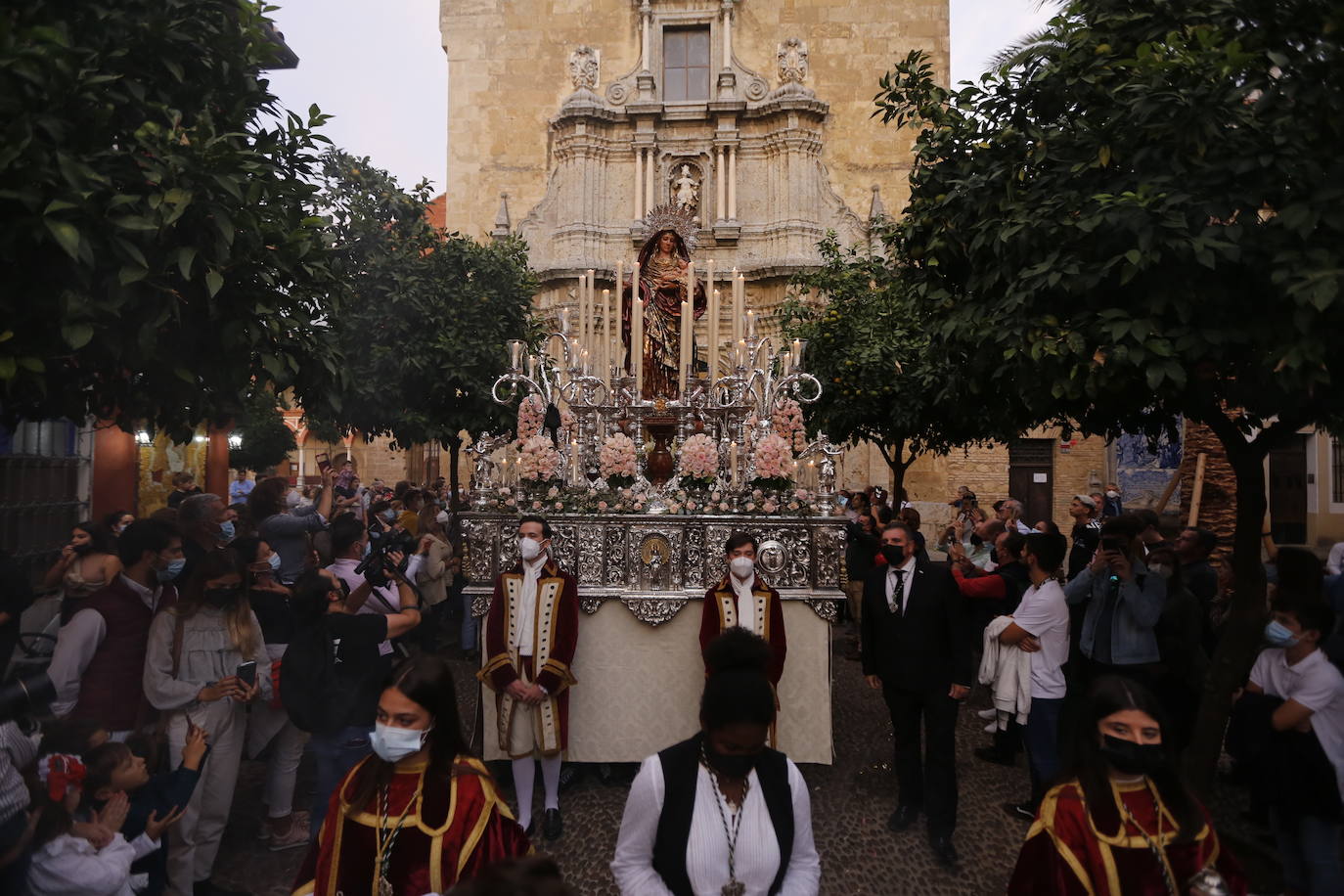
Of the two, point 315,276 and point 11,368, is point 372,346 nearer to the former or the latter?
point 315,276

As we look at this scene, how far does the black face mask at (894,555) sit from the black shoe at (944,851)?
1660mm

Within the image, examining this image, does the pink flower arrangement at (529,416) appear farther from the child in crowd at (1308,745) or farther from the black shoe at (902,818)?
the child in crowd at (1308,745)

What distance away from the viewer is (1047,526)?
8.11m

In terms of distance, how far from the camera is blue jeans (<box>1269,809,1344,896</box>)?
3.49 metres

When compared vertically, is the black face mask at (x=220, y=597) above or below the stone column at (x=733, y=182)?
below

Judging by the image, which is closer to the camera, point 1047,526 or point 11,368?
point 11,368

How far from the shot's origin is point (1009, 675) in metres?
5.32

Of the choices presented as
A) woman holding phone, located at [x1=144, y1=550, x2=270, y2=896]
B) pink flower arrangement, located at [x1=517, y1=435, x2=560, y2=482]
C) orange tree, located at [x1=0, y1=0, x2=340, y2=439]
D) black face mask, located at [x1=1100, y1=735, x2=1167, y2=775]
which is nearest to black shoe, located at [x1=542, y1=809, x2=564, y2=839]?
woman holding phone, located at [x1=144, y1=550, x2=270, y2=896]

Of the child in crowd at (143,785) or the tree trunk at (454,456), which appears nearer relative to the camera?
the child in crowd at (143,785)

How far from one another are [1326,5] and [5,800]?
245 inches

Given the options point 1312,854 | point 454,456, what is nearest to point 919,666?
point 1312,854

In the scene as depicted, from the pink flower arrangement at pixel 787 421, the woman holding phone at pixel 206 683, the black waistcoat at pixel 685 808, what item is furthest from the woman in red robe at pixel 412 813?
the pink flower arrangement at pixel 787 421

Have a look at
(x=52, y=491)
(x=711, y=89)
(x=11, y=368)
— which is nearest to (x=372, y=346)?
(x=52, y=491)

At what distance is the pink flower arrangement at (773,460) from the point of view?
643cm
